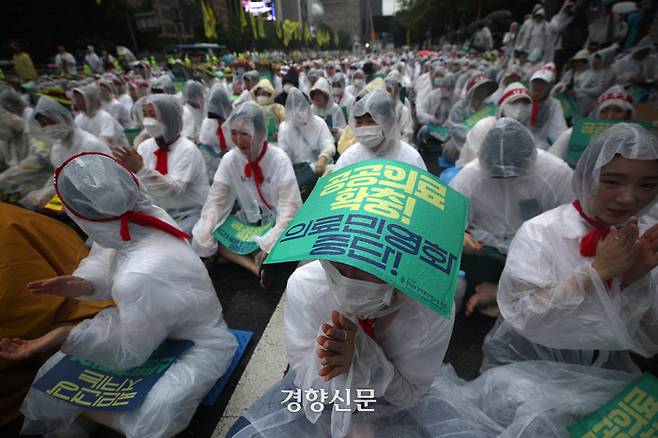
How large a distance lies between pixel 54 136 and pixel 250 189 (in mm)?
2588

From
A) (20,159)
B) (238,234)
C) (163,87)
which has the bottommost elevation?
(238,234)

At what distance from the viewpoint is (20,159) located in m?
4.40

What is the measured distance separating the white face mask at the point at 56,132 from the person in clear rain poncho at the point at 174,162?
0.99 meters

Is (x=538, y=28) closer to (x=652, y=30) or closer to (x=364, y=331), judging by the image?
(x=652, y=30)

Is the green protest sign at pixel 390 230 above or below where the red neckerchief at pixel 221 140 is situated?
above

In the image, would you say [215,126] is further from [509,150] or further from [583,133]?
[583,133]

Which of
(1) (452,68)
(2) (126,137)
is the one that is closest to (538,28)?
(1) (452,68)

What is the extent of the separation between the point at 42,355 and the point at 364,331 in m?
2.13

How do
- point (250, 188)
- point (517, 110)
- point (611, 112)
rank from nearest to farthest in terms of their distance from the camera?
point (250, 188) → point (611, 112) → point (517, 110)

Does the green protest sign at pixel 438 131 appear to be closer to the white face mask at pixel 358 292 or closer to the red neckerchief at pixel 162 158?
the red neckerchief at pixel 162 158

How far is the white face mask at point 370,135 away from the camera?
3.20 m

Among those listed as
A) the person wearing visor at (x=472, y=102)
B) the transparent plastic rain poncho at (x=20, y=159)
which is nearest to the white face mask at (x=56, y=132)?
the transparent plastic rain poncho at (x=20, y=159)

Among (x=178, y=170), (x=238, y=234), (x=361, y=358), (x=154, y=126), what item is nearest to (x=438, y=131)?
(x=238, y=234)

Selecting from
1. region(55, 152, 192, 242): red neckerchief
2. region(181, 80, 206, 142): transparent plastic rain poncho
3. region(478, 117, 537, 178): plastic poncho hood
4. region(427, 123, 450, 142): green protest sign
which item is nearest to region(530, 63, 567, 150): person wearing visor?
region(427, 123, 450, 142): green protest sign
